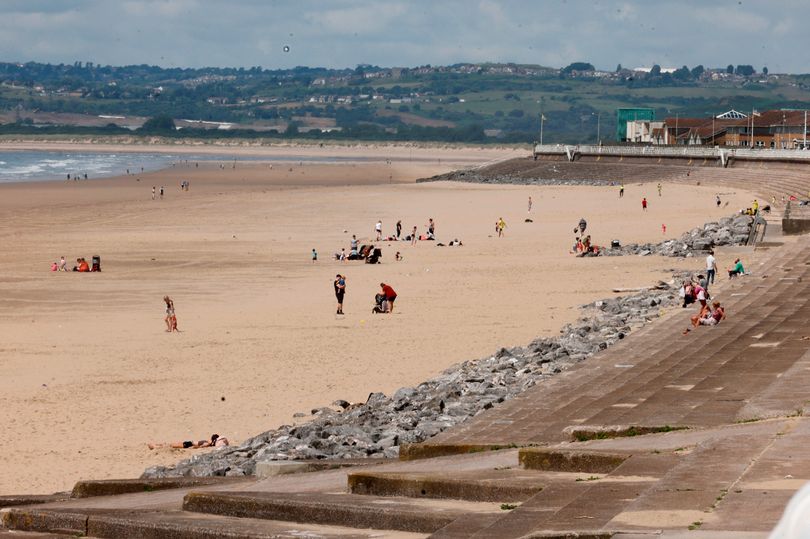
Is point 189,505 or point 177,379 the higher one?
point 189,505

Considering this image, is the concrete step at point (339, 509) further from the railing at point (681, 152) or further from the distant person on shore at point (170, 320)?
the railing at point (681, 152)

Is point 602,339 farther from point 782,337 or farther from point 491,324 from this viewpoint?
point 491,324

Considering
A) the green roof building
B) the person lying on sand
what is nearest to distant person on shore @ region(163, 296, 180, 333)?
the person lying on sand

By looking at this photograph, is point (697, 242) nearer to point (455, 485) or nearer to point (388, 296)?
point (388, 296)

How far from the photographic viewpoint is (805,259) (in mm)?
32500

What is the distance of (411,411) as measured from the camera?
17422 millimetres

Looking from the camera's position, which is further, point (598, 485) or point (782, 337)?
point (782, 337)

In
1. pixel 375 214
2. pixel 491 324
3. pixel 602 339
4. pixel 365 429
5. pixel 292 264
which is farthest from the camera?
pixel 375 214

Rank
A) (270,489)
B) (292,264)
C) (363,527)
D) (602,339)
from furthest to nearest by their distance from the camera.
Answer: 1. (292,264)
2. (602,339)
3. (270,489)
4. (363,527)

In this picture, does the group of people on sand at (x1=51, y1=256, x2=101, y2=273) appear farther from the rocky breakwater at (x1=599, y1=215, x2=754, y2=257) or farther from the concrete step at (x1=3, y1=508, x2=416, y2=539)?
the concrete step at (x1=3, y1=508, x2=416, y2=539)

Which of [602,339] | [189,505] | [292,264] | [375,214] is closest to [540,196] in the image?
[375,214]

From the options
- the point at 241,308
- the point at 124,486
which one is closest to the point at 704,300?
the point at 241,308

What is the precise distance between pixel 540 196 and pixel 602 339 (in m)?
59.9

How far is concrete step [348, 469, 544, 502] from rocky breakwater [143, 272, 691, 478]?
397 cm
